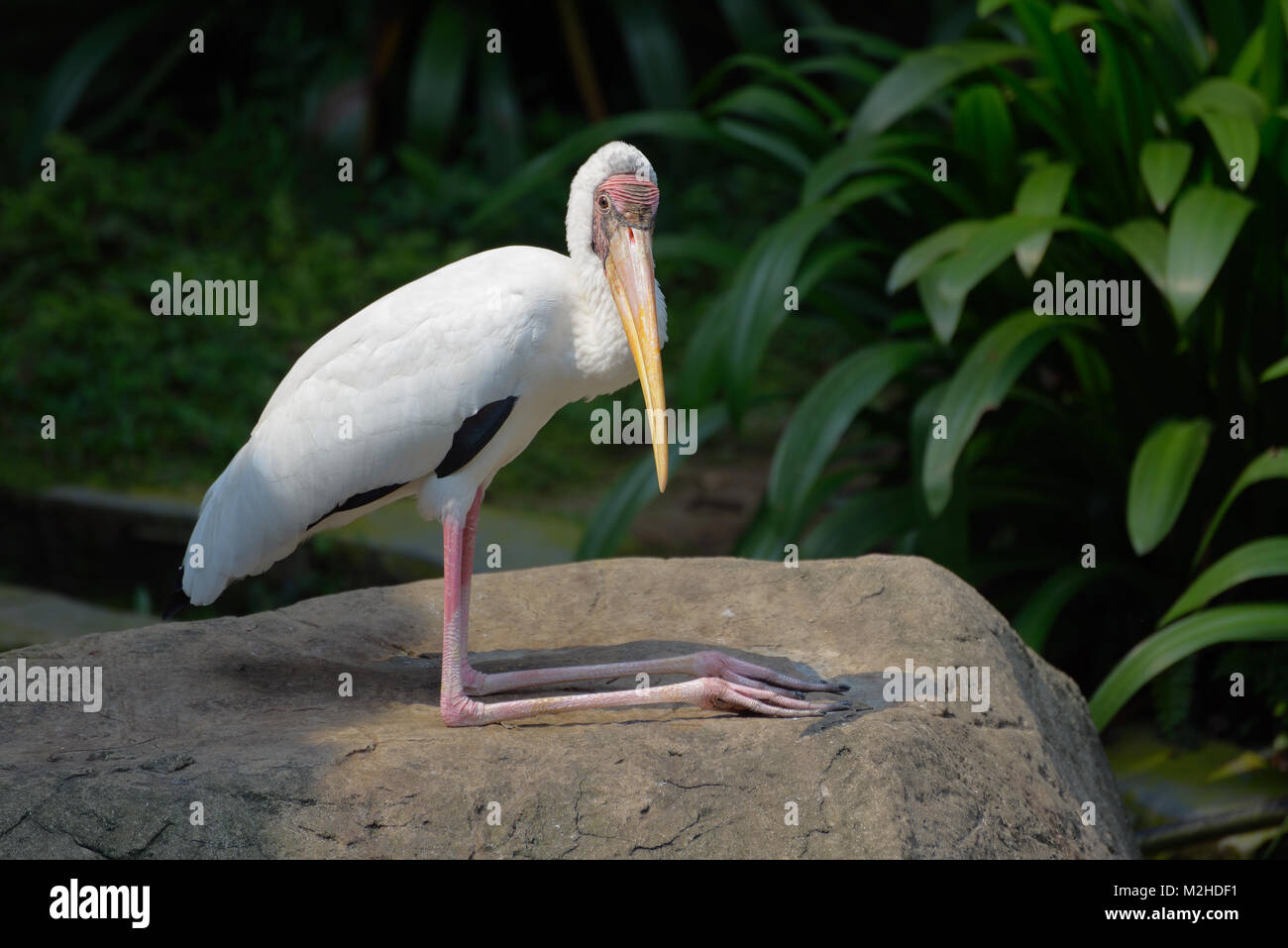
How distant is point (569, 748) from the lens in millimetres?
3195

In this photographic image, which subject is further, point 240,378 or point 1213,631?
point 240,378

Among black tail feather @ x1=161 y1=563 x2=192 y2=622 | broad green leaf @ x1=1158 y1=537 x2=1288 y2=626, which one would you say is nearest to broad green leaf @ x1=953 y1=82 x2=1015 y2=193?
broad green leaf @ x1=1158 y1=537 x2=1288 y2=626

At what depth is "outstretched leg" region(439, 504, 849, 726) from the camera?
3.47 m

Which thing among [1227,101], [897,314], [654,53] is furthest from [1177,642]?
[654,53]

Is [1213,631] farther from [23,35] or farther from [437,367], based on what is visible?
[23,35]

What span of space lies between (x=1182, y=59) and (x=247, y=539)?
4.09 metres

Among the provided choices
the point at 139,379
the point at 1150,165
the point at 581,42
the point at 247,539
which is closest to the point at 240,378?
the point at 139,379

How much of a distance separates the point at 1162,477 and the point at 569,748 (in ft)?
8.39

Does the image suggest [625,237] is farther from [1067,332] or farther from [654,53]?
[654,53]

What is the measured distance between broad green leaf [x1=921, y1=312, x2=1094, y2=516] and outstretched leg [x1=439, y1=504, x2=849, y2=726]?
128 cm

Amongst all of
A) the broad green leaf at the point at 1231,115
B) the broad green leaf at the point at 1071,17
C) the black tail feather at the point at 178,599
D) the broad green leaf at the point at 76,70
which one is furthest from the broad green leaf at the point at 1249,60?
the broad green leaf at the point at 76,70

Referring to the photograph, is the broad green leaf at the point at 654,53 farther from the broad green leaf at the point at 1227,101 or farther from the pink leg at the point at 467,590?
the pink leg at the point at 467,590

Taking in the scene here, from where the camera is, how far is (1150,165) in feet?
16.5

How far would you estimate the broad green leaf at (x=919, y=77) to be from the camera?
5.62 metres
